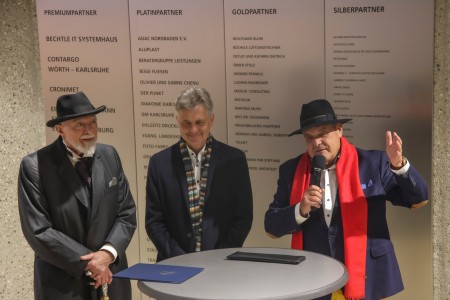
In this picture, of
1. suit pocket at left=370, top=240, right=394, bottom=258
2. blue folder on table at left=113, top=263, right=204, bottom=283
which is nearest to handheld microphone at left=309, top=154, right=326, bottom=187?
suit pocket at left=370, top=240, right=394, bottom=258

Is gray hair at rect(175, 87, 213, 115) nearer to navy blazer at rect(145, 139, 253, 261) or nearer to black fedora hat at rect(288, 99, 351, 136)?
navy blazer at rect(145, 139, 253, 261)

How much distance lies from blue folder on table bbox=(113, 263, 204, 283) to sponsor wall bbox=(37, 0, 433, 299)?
1681mm

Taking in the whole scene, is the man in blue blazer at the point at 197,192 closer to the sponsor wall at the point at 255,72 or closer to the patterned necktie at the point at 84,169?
the patterned necktie at the point at 84,169

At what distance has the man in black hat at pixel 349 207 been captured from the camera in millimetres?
3875

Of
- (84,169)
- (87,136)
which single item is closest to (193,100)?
(87,136)

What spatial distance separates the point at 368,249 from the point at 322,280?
797mm

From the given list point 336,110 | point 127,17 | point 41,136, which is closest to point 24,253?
point 41,136

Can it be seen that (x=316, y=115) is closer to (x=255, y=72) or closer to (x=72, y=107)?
(x=255, y=72)

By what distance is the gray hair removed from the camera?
14.0 feet

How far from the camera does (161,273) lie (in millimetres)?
3445

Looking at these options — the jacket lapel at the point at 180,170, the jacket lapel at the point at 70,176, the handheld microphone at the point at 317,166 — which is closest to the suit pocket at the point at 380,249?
the handheld microphone at the point at 317,166

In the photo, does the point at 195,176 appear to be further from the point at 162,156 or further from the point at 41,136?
the point at 41,136

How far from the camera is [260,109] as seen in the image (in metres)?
5.04

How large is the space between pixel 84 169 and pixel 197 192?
73 centimetres
